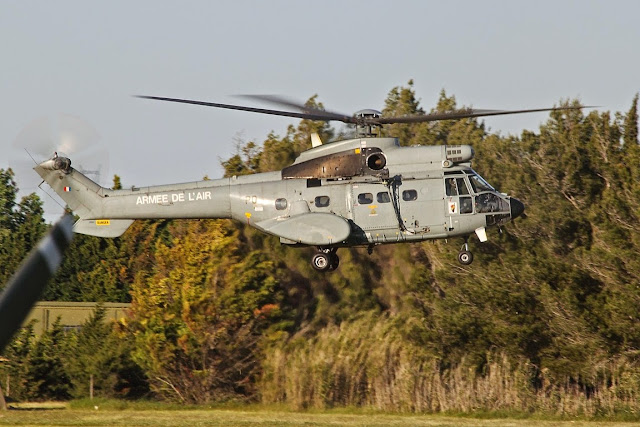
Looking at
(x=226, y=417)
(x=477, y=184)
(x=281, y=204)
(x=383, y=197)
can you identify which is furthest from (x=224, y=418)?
(x=477, y=184)

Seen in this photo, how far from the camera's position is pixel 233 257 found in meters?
36.2

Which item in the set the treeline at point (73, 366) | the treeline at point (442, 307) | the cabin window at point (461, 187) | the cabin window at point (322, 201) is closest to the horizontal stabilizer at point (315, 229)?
the cabin window at point (322, 201)

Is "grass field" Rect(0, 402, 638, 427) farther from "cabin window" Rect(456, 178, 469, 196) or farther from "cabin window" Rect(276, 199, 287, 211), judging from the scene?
→ "cabin window" Rect(456, 178, 469, 196)

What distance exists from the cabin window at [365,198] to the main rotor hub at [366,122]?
125cm

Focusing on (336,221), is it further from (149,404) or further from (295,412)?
(149,404)

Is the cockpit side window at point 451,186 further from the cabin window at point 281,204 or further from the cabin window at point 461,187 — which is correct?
the cabin window at point 281,204

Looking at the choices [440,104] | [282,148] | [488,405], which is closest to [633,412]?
[488,405]

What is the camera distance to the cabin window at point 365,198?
1834 cm

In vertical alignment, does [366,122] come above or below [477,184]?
above

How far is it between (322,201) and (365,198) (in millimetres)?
896

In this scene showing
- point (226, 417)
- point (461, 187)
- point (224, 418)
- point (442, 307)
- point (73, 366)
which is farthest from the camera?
point (442, 307)

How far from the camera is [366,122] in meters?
18.3

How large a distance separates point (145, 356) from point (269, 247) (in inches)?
337

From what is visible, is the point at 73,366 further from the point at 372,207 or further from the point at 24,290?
the point at 24,290
